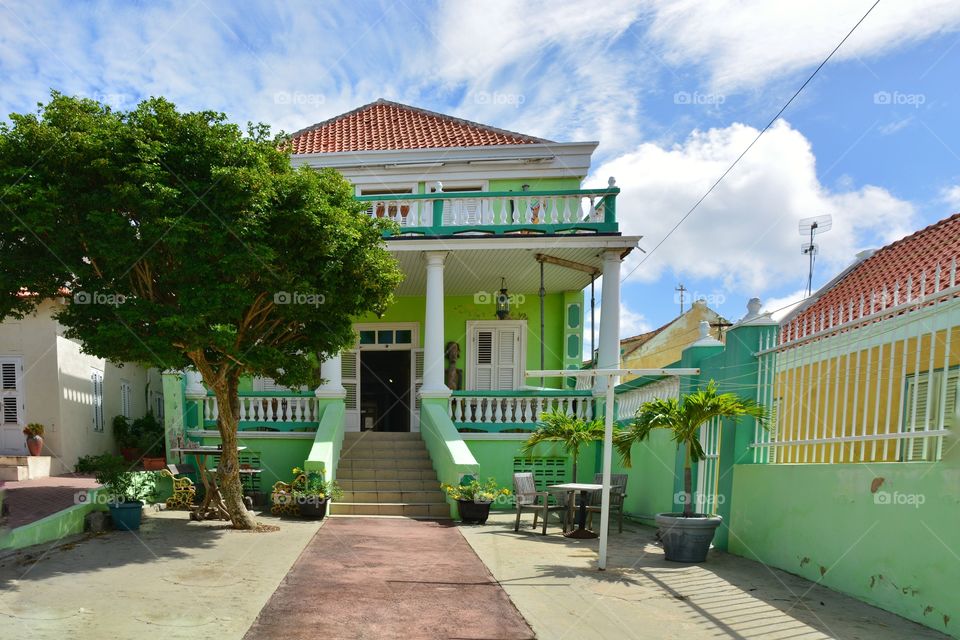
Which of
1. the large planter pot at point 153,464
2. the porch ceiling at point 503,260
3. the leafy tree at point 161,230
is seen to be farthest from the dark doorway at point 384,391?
the leafy tree at point 161,230

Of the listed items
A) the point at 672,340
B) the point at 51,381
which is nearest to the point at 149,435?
the point at 51,381

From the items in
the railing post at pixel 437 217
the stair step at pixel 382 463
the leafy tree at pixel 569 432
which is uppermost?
the railing post at pixel 437 217

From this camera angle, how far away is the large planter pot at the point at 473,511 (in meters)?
10.4

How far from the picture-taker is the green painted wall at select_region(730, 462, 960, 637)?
15.6 ft

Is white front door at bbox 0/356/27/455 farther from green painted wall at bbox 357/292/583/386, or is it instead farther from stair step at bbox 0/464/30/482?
green painted wall at bbox 357/292/583/386

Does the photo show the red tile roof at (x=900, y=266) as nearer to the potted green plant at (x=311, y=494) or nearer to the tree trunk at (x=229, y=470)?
the potted green plant at (x=311, y=494)

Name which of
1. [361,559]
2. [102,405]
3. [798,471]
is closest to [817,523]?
[798,471]

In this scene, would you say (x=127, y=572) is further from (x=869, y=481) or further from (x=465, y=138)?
(x=465, y=138)

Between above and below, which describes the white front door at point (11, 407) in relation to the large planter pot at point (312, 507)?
above

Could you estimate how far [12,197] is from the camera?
735cm

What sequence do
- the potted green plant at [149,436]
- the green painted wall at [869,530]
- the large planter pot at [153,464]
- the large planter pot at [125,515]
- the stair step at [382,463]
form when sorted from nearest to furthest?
the green painted wall at [869,530], the large planter pot at [125,515], the large planter pot at [153,464], the stair step at [382,463], the potted green plant at [149,436]

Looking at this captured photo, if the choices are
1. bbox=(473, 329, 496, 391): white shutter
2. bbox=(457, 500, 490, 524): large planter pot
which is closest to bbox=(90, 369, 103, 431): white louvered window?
bbox=(473, 329, 496, 391): white shutter

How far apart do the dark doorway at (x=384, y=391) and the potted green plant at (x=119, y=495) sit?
8.05m

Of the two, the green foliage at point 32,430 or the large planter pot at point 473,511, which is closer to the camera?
the large planter pot at point 473,511
